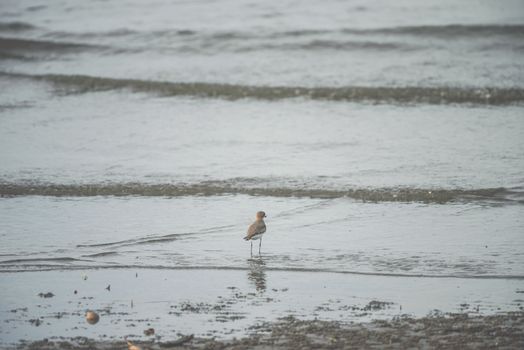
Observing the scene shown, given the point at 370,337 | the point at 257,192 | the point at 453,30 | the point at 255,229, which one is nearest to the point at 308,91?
the point at 453,30

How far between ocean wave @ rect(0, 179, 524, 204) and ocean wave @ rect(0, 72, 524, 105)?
5.90m

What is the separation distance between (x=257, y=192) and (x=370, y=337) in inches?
196

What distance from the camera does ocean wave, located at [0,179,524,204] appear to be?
417 inches

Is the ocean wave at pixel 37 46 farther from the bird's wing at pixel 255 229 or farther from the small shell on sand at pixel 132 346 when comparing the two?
the small shell on sand at pixel 132 346

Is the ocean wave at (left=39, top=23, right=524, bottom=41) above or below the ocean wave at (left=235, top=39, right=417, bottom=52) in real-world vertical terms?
above

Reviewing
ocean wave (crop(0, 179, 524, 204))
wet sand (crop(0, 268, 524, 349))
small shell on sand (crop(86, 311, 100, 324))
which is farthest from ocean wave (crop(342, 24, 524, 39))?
small shell on sand (crop(86, 311, 100, 324))

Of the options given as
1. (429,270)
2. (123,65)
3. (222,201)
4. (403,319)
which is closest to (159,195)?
(222,201)

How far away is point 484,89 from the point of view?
56.1ft

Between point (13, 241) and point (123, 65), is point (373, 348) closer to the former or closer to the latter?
point (13, 241)

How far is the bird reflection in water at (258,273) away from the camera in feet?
24.8

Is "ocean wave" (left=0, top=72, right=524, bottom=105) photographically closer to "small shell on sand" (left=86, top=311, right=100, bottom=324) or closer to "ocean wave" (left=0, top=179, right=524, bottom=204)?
"ocean wave" (left=0, top=179, right=524, bottom=204)

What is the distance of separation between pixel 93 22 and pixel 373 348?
2114cm

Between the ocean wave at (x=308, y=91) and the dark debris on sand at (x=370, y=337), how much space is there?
34.2ft

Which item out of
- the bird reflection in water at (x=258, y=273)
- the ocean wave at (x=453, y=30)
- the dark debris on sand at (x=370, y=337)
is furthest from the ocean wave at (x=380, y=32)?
the dark debris on sand at (x=370, y=337)
